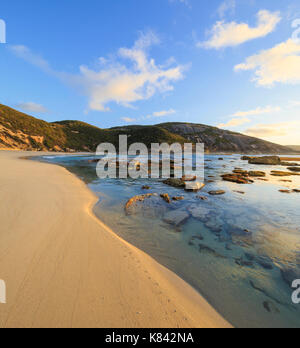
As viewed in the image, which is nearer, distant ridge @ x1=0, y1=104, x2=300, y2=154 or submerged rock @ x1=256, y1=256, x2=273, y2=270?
submerged rock @ x1=256, y1=256, x2=273, y2=270

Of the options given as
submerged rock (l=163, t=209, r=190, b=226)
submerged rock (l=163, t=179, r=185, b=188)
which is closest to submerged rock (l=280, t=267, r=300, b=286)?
submerged rock (l=163, t=209, r=190, b=226)

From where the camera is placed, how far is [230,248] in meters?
4.74

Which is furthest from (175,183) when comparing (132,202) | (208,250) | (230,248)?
(208,250)

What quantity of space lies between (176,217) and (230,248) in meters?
2.64

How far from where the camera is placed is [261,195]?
36.3ft

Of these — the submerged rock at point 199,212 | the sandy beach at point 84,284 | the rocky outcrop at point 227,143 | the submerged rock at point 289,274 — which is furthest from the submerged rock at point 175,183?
the rocky outcrop at point 227,143

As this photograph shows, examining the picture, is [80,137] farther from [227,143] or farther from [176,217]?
[227,143]

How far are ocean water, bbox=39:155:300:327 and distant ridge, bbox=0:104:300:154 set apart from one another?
230 feet

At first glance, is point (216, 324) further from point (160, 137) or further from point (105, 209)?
point (160, 137)

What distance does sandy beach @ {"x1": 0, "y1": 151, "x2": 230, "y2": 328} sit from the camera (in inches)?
85.0

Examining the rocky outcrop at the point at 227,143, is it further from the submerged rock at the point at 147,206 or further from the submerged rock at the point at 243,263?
the submerged rock at the point at 243,263

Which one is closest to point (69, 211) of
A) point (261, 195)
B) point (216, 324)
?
point (216, 324)

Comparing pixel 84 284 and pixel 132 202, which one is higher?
pixel 132 202

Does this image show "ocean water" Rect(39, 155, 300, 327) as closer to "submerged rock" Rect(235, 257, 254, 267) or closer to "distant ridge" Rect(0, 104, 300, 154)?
"submerged rock" Rect(235, 257, 254, 267)
